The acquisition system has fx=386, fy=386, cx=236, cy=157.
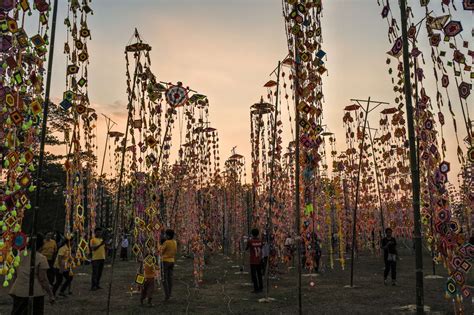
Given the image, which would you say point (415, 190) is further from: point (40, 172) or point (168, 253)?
point (168, 253)

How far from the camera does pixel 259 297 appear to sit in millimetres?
10320

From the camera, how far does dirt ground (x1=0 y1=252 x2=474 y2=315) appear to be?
886cm

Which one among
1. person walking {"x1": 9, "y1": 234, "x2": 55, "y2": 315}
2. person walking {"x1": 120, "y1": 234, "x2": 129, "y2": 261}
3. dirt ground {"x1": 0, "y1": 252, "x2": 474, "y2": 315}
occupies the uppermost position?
person walking {"x1": 9, "y1": 234, "x2": 55, "y2": 315}

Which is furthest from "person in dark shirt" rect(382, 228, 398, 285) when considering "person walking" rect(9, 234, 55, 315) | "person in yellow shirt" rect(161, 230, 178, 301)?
"person walking" rect(9, 234, 55, 315)

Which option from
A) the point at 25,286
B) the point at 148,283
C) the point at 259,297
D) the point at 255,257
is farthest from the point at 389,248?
the point at 25,286

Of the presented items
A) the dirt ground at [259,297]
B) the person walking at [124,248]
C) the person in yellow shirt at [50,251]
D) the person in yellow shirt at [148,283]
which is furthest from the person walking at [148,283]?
the person walking at [124,248]

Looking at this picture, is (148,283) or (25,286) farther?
(148,283)

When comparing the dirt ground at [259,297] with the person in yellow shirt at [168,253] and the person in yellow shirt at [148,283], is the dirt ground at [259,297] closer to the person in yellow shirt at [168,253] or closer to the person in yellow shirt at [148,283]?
the person in yellow shirt at [148,283]

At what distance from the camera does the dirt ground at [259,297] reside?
8.86m

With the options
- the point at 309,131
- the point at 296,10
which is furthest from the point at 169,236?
the point at 296,10

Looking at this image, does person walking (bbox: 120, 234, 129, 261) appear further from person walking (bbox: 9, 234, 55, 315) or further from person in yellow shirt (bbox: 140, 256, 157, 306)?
person walking (bbox: 9, 234, 55, 315)

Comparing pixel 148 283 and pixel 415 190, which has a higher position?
pixel 415 190

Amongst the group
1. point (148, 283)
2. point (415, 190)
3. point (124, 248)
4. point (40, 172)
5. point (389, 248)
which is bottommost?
point (124, 248)

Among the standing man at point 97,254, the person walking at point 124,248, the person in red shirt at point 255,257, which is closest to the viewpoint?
the person in red shirt at point 255,257
